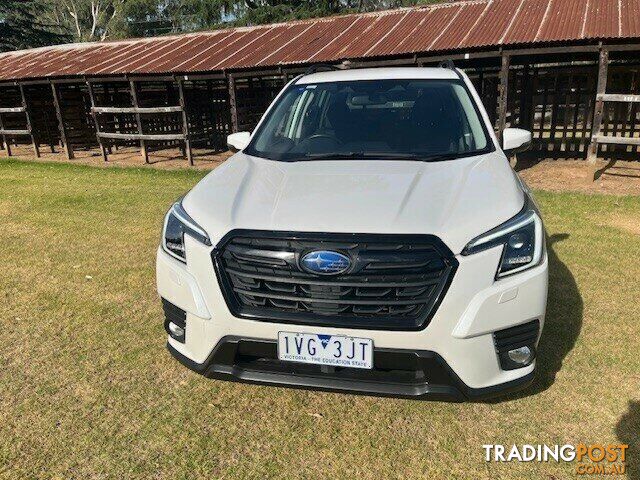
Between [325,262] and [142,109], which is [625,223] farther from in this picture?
[142,109]

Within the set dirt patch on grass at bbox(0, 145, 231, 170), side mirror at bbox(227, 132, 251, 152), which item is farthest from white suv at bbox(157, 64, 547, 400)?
dirt patch on grass at bbox(0, 145, 231, 170)

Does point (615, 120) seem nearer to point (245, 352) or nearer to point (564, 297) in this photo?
point (564, 297)

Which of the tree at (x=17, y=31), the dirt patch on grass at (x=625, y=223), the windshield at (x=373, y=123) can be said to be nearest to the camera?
the windshield at (x=373, y=123)

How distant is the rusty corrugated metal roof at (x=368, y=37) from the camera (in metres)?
9.65

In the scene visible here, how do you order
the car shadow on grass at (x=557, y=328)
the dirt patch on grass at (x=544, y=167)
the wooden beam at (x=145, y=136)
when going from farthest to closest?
the wooden beam at (x=145, y=136) < the dirt patch on grass at (x=544, y=167) < the car shadow on grass at (x=557, y=328)

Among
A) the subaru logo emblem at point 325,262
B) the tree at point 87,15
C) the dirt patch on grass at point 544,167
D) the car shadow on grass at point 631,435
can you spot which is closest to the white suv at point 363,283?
the subaru logo emblem at point 325,262

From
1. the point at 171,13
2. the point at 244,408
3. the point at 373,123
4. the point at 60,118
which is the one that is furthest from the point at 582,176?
the point at 171,13

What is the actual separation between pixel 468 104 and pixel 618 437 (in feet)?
7.44

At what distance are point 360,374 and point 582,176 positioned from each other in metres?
9.18

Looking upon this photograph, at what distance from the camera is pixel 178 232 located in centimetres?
261

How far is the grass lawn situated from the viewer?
2.45 metres

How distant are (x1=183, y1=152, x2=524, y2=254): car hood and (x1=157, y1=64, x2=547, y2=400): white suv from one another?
1cm

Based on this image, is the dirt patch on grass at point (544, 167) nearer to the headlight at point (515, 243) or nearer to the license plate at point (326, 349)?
the headlight at point (515, 243)

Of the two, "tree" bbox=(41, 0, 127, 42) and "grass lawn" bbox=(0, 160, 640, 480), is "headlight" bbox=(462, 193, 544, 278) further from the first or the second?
"tree" bbox=(41, 0, 127, 42)
